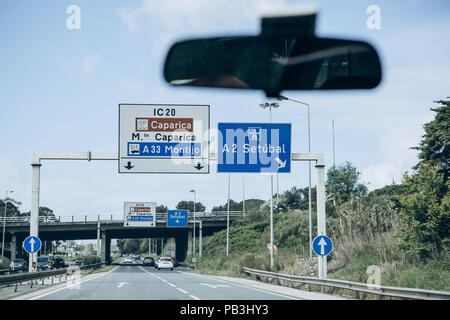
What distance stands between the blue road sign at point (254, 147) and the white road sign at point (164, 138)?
87 cm

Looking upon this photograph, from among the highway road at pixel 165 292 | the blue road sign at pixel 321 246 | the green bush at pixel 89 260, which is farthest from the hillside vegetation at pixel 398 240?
the green bush at pixel 89 260

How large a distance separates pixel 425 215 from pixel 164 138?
13321 mm

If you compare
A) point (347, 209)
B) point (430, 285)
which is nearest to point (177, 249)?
point (347, 209)

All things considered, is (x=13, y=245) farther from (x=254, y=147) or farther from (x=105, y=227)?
(x=254, y=147)

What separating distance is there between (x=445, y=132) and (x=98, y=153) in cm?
3054

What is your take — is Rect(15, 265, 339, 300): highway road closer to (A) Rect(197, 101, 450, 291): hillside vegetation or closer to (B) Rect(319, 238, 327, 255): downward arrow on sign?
(B) Rect(319, 238, 327, 255): downward arrow on sign

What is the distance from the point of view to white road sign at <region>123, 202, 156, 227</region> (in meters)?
58.2

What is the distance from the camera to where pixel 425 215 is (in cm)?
2545

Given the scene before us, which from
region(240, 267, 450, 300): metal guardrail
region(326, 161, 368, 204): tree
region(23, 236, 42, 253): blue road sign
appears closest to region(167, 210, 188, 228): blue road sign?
region(326, 161, 368, 204): tree

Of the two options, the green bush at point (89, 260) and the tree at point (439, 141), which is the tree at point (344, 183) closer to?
the tree at point (439, 141)

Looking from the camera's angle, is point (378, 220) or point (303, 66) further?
point (378, 220)

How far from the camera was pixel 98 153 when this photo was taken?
74.8 ft
